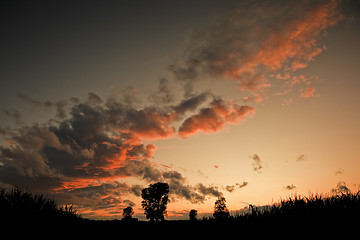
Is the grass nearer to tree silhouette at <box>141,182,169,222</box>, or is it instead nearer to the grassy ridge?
the grassy ridge

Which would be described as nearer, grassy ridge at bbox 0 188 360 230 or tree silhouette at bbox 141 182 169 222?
grassy ridge at bbox 0 188 360 230

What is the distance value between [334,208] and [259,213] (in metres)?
3.23

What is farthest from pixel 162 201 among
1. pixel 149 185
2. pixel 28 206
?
pixel 28 206

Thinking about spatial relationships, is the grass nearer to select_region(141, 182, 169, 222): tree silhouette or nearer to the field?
the field

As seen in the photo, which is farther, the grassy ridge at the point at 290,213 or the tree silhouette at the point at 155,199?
the tree silhouette at the point at 155,199

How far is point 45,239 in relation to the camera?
9320mm

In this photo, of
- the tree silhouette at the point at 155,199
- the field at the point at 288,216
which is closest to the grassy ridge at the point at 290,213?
the field at the point at 288,216

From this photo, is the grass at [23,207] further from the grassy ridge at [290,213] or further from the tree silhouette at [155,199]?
the tree silhouette at [155,199]

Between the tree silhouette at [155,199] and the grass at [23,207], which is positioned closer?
the grass at [23,207]

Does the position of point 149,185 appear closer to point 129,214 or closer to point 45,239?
point 129,214

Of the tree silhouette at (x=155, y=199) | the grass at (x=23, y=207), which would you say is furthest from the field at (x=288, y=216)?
the tree silhouette at (x=155, y=199)

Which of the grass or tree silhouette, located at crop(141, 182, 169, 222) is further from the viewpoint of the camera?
tree silhouette, located at crop(141, 182, 169, 222)

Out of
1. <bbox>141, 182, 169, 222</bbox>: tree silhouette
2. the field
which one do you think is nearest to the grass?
the field

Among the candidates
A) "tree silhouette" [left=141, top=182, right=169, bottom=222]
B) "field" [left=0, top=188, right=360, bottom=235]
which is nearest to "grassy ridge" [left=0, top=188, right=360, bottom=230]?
"field" [left=0, top=188, right=360, bottom=235]
